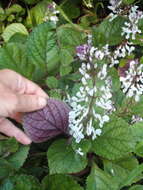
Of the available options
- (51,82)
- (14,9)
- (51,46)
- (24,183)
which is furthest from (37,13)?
(24,183)

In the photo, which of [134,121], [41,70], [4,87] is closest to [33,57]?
[41,70]

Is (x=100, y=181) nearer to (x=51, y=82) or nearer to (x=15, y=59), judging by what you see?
(x=51, y=82)

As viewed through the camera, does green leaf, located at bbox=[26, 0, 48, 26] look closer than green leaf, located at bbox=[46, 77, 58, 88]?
No

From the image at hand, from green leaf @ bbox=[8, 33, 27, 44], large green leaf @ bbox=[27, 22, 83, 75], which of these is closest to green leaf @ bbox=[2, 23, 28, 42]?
green leaf @ bbox=[8, 33, 27, 44]

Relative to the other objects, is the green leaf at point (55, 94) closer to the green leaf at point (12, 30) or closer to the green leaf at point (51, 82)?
the green leaf at point (51, 82)

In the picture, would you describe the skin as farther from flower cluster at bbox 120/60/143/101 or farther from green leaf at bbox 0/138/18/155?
flower cluster at bbox 120/60/143/101

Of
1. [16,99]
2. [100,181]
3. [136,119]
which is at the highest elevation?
[16,99]

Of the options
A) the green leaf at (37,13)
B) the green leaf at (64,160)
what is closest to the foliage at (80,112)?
the green leaf at (64,160)
